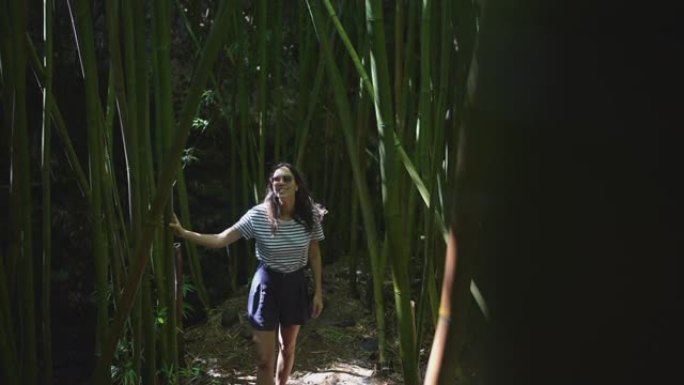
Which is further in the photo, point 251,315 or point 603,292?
point 251,315

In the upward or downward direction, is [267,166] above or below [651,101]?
below

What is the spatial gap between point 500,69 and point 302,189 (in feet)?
7.36

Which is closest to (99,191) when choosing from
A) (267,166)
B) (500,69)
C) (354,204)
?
(500,69)

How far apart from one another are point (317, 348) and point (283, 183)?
1232mm

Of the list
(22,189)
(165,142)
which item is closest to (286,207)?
(165,142)

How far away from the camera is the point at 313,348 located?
3.55m

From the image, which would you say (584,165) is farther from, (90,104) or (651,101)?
(90,104)

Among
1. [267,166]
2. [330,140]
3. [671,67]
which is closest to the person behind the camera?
[671,67]

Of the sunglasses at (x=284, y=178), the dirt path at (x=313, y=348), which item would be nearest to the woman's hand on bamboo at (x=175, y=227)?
the sunglasses at (x=284, y=178)

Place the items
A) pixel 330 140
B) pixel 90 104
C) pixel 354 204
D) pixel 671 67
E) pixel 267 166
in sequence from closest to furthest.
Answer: pixel 671 67 < pixel 90 104 < pixel 354 204 < pixel 330 140 < pixel 267 166

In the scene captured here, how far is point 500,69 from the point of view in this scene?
41 centimetres

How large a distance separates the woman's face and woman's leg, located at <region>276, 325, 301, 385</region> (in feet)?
1.50

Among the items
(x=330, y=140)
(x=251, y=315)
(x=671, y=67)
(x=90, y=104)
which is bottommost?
(x=251, y=315)

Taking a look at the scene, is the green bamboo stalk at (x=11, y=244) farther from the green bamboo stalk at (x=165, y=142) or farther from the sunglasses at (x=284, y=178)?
the sunglasses at (x=284, y=178)
